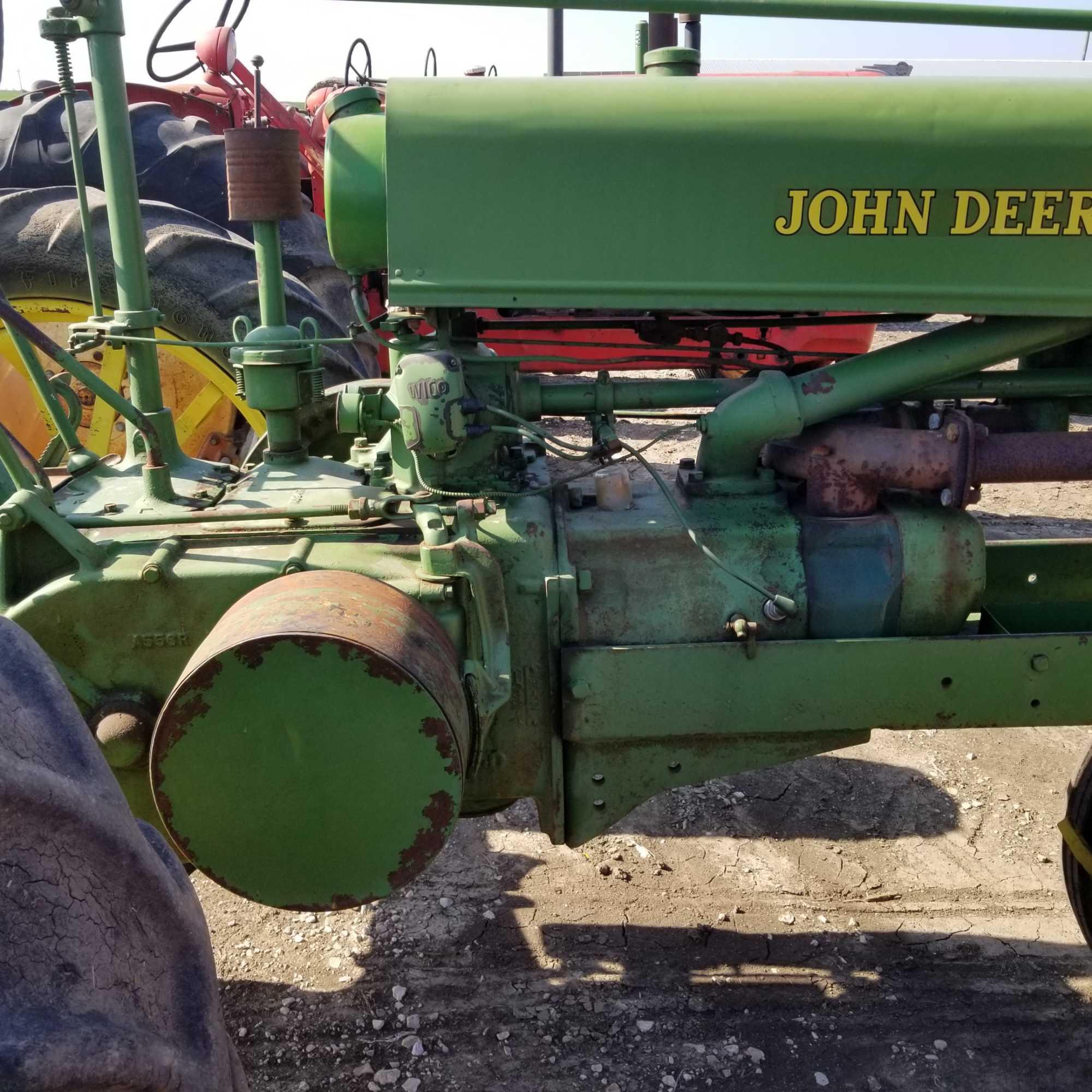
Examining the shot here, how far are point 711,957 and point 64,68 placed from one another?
2619 mm

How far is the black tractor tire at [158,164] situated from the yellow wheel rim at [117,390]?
640mm

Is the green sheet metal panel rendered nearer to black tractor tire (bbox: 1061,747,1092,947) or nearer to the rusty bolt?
the rusty bolt

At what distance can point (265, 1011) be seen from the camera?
2477 millimetres

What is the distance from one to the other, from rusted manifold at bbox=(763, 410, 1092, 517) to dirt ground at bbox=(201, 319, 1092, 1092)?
1.16 metres

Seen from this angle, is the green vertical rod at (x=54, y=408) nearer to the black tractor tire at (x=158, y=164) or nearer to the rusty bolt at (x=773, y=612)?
the rusty bolt at (x=773, y=612)

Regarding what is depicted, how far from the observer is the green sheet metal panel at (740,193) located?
6.73ft

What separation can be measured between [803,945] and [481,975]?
81 centimetres

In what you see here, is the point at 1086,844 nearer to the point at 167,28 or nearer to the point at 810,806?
the point at 810,806

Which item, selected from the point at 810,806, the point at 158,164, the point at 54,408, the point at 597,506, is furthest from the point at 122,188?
the point at 810,806

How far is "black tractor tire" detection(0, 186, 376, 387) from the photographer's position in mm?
3854

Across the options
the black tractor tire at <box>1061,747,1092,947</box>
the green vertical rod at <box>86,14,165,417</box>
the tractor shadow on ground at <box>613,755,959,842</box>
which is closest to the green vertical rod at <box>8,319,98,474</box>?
the green vertical rod at <box>86,14,165,417</box>

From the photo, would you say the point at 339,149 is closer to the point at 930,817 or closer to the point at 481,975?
the point at 481,975

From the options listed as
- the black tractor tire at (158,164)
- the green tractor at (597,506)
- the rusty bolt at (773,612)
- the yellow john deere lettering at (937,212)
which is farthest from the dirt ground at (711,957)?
the black tractor tire at (158,164)

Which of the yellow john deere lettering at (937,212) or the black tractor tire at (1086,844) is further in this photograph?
the black tractor tire at (1086,844)
